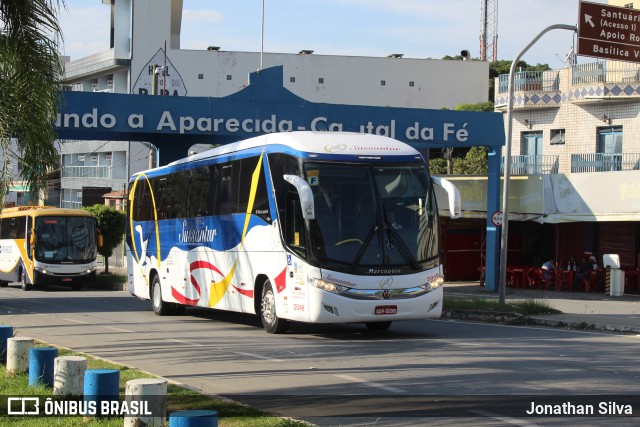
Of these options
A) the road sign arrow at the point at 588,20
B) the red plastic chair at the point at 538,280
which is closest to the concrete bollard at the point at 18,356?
the road sign arrow at the point at 588,20

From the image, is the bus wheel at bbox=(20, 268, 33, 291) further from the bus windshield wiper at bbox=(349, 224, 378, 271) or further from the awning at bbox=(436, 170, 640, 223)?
the bus windshield wiper at bbox=(349, 224, 378, 271)

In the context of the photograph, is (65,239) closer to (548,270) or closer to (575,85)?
(548,270)

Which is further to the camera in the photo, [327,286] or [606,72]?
[606,72]

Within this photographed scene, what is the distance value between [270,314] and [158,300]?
700 centimetres

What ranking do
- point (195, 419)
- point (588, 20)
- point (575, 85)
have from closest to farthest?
1. point (195, 419)
2. point (588, 20)
3. point (575, 85)

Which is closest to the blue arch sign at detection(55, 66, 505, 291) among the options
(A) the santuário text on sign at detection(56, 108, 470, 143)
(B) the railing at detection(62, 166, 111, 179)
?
(A) the santuário text on sign at detection(56, 108, 470, 143)

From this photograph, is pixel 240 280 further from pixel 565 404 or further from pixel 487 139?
pixel 487 139

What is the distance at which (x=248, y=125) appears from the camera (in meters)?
30.0

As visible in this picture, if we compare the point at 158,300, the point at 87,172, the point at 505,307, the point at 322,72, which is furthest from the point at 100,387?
the point at 87,172

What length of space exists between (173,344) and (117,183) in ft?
189

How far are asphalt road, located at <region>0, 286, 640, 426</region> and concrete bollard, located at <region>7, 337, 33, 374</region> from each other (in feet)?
5.87

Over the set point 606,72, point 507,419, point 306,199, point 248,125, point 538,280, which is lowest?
point 538,280

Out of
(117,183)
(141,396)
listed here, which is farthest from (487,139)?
(117,183)

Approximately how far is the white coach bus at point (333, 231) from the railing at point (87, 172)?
56111 mm
